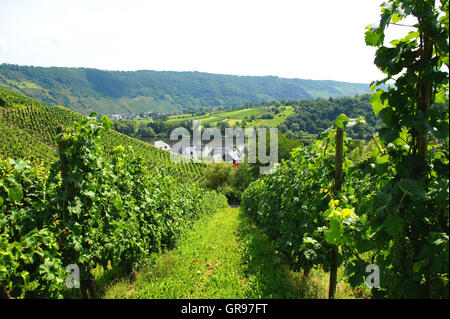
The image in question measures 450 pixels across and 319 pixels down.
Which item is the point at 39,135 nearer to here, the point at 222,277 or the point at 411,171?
the point at 222,277

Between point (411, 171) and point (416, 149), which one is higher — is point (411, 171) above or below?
below

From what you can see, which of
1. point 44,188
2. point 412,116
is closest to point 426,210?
point 412,116

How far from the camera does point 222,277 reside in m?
4.89

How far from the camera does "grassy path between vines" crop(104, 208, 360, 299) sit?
4.27 m

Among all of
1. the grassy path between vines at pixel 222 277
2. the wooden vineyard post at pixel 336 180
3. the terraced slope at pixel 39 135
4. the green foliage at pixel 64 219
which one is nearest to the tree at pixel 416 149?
the wooden vineyard post at pixel 336 180

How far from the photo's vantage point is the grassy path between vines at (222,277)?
4.27 metres

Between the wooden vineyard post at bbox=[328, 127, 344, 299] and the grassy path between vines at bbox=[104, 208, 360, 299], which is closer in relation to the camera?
the wooden vineyard post at bbox=[328, 127, 344, 299]

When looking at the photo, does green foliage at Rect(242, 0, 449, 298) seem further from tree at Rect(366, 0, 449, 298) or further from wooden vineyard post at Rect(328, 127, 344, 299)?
wooden vineyard post at Rect(328, 127, 344, 299)

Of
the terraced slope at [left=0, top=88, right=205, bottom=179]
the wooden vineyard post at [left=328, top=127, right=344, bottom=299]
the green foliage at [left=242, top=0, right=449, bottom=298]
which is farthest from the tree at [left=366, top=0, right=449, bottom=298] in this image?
the terraced slope at [left=0, top=88, right=205, bottom=179]

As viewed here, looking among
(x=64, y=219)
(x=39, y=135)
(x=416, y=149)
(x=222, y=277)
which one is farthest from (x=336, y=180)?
(x=39, y=135)

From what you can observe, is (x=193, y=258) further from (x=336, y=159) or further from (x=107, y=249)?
(x=336, y=159)

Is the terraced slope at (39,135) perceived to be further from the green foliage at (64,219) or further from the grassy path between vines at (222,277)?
the green foliage at (64,219)

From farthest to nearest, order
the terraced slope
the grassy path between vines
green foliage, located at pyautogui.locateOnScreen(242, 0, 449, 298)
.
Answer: the terraced slope, the grassy path between vines, green foliage, located at pyautogui.locateOnScreen(242, 0, 449, 298)
